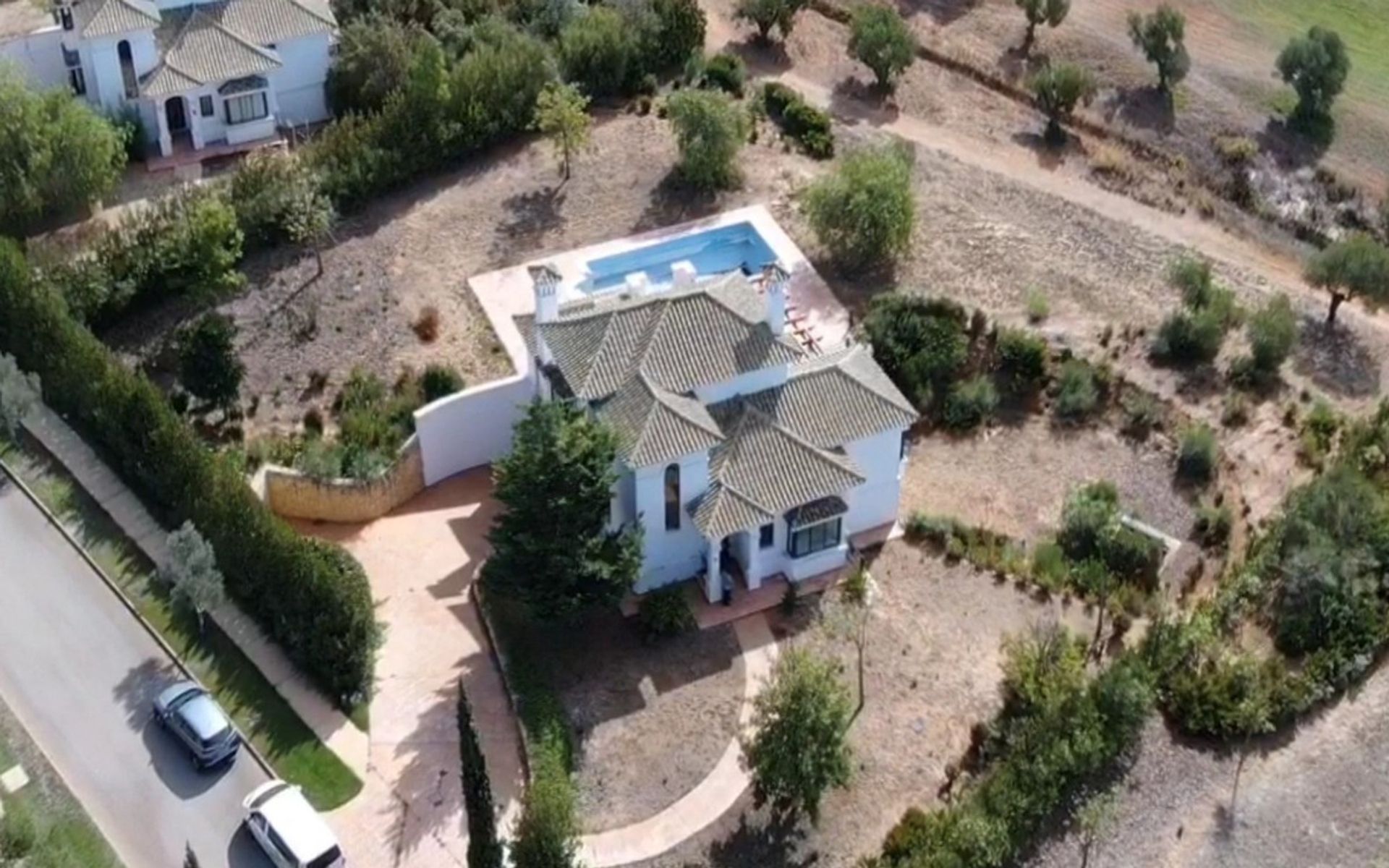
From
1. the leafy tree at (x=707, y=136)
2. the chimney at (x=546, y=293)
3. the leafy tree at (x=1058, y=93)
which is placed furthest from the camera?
the leafy tree at (x=1058, y=93)

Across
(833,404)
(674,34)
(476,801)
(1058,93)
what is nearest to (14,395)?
(476,801)

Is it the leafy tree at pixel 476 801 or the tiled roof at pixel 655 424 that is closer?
the leafy tree at pixel 476 801

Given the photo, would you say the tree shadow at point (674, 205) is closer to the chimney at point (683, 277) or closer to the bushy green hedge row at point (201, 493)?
the chimney at point (683, 277)

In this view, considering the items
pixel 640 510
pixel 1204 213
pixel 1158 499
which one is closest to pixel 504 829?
pixel 640 510

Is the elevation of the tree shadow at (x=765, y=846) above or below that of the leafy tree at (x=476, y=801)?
below

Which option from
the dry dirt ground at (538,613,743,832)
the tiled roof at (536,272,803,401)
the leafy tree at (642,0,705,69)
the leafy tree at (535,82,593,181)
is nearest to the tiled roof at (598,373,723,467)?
the tiled roof at (536,272,803,401)

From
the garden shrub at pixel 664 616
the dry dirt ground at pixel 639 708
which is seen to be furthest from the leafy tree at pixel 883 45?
the dry dirt ground at pixel 639 708

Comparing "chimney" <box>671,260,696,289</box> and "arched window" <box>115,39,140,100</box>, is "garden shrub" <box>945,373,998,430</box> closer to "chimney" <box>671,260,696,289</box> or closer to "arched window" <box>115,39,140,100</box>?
"chimney" <box>671,260,696,289</box>

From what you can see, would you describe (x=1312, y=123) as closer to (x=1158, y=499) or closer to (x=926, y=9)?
(x=926, y=9)
